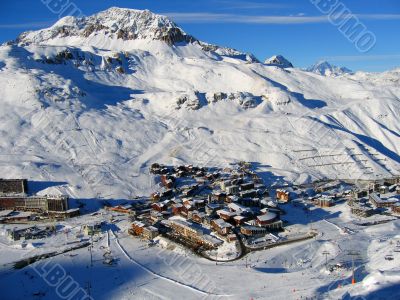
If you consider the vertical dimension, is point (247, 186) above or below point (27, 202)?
below

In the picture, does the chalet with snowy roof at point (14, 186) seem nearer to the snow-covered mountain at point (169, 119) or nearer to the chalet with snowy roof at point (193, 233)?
the snow-covered mountain at point (169, 119)

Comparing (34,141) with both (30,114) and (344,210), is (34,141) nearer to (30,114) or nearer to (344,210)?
(30,114)

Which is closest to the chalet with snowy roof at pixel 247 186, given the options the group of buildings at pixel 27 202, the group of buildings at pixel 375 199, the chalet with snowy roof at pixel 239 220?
the chalet with snowy roof at pixel 239 220

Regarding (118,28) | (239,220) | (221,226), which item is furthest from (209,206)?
(118,28)

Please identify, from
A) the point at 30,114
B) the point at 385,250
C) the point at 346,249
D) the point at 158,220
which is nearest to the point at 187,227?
the point at 158,220

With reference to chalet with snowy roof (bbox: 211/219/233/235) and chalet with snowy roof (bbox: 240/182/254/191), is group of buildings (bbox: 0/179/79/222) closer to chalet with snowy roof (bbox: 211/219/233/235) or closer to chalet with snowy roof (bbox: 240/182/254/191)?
chalet with snowy roof (bbox: 211/219/233/235)

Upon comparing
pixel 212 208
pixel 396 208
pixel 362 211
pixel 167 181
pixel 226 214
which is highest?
pixel 167 181

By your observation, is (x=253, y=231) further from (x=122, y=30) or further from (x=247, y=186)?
(x=122, y=30)

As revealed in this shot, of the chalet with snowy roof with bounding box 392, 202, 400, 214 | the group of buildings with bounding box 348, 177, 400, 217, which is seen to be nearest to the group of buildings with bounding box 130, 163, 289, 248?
the group of buildings with bounding box 348, 177, 400, 217
